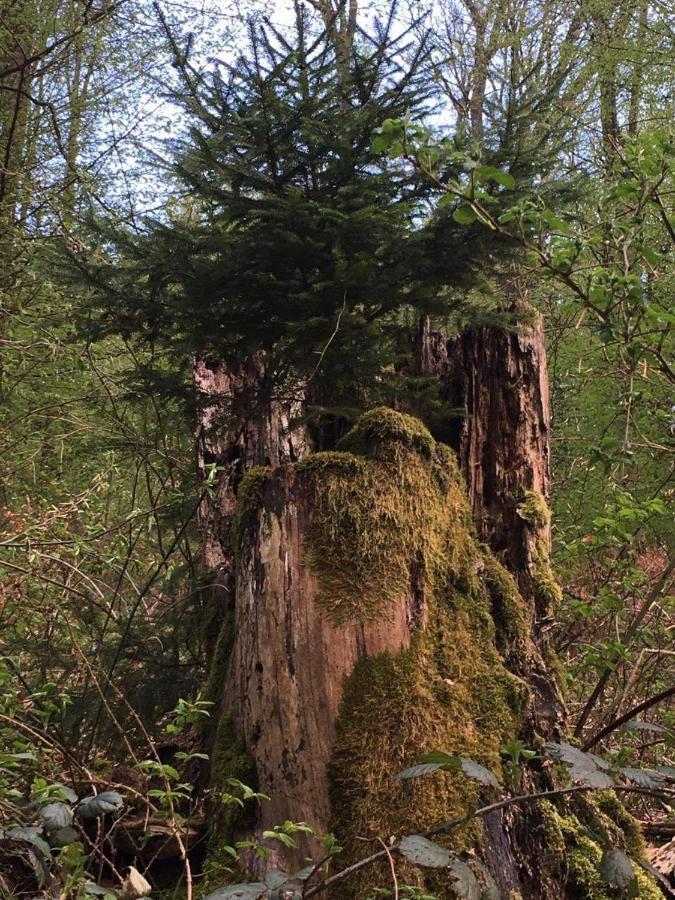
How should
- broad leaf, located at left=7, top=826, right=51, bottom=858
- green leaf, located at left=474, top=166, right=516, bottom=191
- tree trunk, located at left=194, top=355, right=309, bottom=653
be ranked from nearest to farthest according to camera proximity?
broad leaf, located at left=7, top=826, right=51, bottom=858, green leaf, located at left=474, top=166, right=516, bottom=191, tree trunk, located at left=194, top=355, right=309, bottom=653

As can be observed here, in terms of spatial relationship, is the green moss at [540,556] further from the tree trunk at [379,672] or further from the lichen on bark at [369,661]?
the lichen on bark at [369,661]

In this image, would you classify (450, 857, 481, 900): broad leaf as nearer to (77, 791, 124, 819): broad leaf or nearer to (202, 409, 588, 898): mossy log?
(202, 409, 588, 898): mossy log

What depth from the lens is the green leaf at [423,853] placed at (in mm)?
1822

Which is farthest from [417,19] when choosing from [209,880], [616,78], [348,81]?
[616,78]

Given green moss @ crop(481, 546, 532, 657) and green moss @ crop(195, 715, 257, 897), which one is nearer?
green moss @ crop(195, 715, 257, 897)

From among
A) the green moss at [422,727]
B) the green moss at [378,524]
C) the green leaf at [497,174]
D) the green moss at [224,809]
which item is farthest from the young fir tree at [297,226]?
the green moss at [224,809]

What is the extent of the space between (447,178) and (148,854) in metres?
3.25

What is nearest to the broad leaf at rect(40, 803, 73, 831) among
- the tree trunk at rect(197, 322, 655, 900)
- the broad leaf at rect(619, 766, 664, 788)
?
the tree trunk at rect(197, 322, 655, 900)

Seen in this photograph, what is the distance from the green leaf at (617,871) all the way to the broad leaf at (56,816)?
130 centimetres

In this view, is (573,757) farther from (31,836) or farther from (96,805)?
(31,836)

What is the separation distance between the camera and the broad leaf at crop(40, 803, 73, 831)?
1.78 m

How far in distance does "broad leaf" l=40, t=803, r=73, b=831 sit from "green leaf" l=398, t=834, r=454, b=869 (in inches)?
30.9

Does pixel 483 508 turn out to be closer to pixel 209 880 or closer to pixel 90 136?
pixel 209 880

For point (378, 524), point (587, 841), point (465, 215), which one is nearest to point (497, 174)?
point (465, 215)
